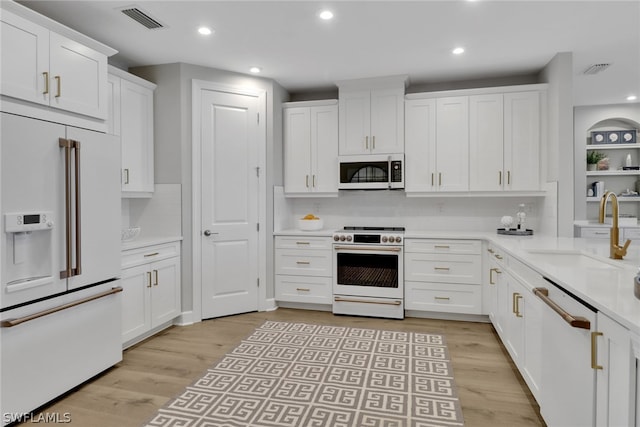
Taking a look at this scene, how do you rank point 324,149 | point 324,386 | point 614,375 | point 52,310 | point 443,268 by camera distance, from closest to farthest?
1. point 614,375
2. point 52,310
3. point 324,386
4. point 443,268
5. point 324,149

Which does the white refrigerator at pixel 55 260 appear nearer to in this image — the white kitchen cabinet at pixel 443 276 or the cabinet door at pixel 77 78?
the cabinet door at pixel 77 78

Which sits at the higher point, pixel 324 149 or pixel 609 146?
pixel 609 146

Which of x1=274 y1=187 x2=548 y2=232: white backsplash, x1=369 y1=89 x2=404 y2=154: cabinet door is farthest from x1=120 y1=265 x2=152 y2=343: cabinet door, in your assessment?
x1=369 y1=89 x2=404 y2=154: cabinet door

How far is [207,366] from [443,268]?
7.99 feet

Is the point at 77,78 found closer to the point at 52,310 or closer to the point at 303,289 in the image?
the point at 52,310

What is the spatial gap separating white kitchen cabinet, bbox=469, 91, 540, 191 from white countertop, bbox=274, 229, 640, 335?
0.87 meters

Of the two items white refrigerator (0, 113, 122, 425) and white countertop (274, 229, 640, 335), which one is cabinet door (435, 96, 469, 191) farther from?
white refrigerator (0, 113, 122, 425)

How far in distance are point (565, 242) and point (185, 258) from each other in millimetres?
3446

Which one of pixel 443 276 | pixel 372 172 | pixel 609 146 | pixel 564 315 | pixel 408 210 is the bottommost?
pixel 443 276

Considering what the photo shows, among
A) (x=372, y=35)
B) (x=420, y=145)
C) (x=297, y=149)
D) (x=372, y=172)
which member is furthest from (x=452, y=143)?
(x=297, y=149)

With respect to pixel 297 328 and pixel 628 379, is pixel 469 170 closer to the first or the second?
pixel 297 328

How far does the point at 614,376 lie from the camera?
3.94 ft

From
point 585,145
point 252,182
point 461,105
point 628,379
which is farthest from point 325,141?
point 585,145

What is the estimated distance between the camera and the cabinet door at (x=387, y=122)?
4.15 meters
